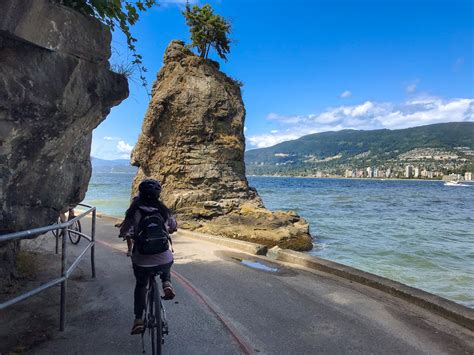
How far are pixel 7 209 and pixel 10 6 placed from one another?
2146mm

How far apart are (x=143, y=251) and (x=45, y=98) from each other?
1.97 metres

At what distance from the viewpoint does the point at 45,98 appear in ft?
14.1

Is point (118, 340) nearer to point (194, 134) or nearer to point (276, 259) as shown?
point (276, 259)

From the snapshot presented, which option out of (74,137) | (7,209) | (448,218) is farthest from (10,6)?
(448,218)

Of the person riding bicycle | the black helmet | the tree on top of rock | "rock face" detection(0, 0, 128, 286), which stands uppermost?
the tree on top of rock

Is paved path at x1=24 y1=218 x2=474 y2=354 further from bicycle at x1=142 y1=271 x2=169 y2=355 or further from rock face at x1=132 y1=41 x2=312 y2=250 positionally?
rock face at x1=132 y1=41 x2=312 y2=250

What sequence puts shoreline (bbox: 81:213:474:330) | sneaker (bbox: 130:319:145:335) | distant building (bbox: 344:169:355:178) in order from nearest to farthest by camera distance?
sneaker (bbox: 130:319:145:335)
shoreline (bbox: 81:213:474:330)
distant building (bbox: 344:169:355:178)

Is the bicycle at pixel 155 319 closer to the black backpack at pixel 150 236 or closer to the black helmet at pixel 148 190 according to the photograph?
the black backpack at pixel 150 236

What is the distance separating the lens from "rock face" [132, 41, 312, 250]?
16.5 m

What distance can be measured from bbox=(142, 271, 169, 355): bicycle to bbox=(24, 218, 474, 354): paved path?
0.47 metres

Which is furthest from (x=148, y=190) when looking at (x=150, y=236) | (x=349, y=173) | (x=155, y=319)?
(x=349, y=173)

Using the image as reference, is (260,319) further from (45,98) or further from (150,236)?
(45,98)

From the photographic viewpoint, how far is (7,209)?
4.48 m

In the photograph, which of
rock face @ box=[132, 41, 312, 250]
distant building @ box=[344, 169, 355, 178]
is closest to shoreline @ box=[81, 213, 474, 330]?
rock face @ box=[132, 41, 312, 250]
